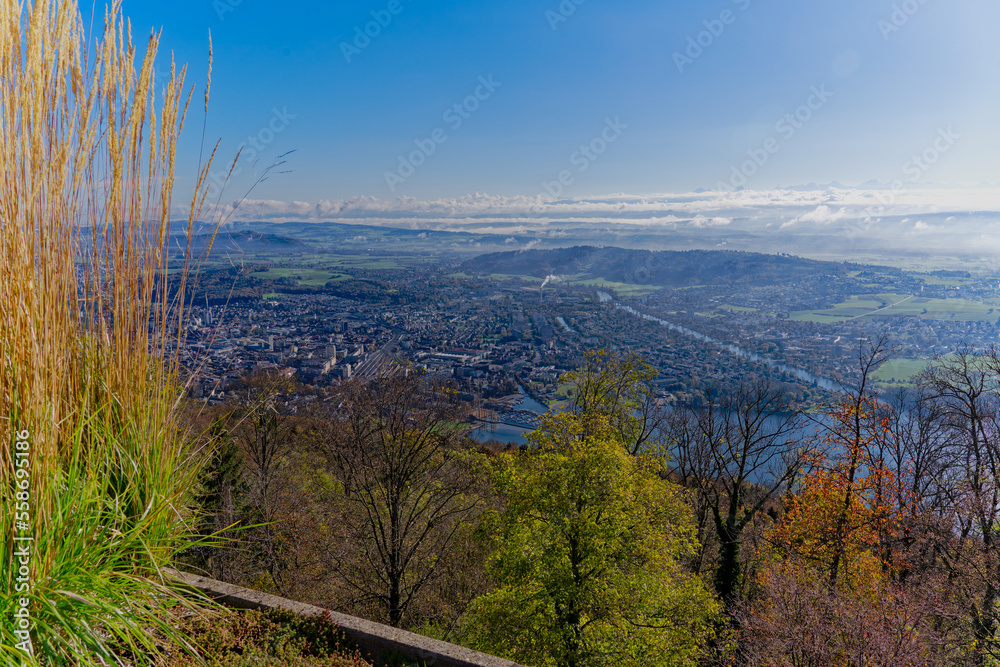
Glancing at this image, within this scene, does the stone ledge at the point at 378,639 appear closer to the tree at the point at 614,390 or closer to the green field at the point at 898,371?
the tree at the point at 614,390

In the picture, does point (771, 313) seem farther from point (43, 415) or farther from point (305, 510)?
point (43, 415)

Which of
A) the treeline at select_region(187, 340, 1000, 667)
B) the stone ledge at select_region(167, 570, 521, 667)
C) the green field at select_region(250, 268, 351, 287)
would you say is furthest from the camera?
the green field at select_region(250, 268, 351, 287)

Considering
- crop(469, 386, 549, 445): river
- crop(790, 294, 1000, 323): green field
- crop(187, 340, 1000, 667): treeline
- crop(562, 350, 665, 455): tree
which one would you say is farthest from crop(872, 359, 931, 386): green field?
crop(562, 350, 665, 455): tree

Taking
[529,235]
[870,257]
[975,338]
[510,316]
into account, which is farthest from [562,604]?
[529,235]

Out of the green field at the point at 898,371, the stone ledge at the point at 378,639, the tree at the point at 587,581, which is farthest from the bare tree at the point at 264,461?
the green field at the point at 898,371

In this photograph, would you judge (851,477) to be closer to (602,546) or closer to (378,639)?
(602,546)

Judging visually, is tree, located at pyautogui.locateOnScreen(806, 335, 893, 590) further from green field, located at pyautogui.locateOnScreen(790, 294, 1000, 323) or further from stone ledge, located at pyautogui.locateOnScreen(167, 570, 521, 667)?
green field, located at pyautogui.locateOnScreen(790, 294, 1000, 323)
